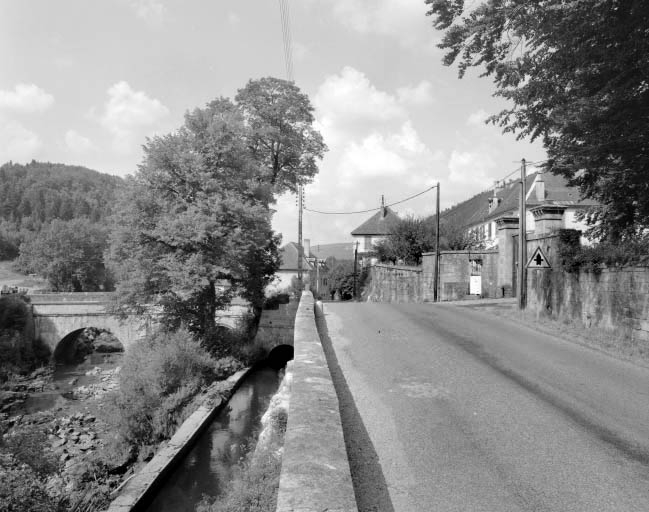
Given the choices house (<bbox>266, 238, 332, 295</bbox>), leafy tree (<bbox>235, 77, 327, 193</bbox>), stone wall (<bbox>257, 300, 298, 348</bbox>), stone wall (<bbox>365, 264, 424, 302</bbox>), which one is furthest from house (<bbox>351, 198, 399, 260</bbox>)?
stone wall (<bbox>257, 300, 298, 348</bbox>)

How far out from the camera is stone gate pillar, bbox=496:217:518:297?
26.8m

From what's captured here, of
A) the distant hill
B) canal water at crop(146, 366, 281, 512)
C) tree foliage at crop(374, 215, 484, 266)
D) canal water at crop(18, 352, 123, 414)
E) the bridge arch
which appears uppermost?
the distant hill

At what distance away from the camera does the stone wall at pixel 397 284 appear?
34750 millimetres

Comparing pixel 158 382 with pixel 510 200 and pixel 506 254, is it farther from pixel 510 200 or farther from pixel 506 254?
pixel 510 200

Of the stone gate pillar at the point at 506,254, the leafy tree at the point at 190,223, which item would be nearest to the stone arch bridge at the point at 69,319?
the leafy tree at the point at 190,223

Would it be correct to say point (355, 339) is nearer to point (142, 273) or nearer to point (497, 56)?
point (497, 56)

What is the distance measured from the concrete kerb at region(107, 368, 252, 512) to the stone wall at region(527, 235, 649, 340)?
11856 mm

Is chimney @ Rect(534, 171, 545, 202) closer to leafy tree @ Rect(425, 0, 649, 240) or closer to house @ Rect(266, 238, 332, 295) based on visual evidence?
house @ Rect(266, 238, 332, 295)

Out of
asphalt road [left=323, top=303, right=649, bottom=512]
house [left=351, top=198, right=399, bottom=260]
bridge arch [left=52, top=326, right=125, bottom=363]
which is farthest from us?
house [left=351, top=198, right=399, bottom=260]

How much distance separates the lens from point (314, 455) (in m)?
3.62

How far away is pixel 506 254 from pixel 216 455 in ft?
56.6

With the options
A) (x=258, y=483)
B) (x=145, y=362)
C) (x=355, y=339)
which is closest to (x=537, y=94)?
(x=355, y=339)

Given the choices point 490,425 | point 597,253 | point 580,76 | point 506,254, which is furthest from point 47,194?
point 490,425

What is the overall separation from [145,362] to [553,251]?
54.9 ft
